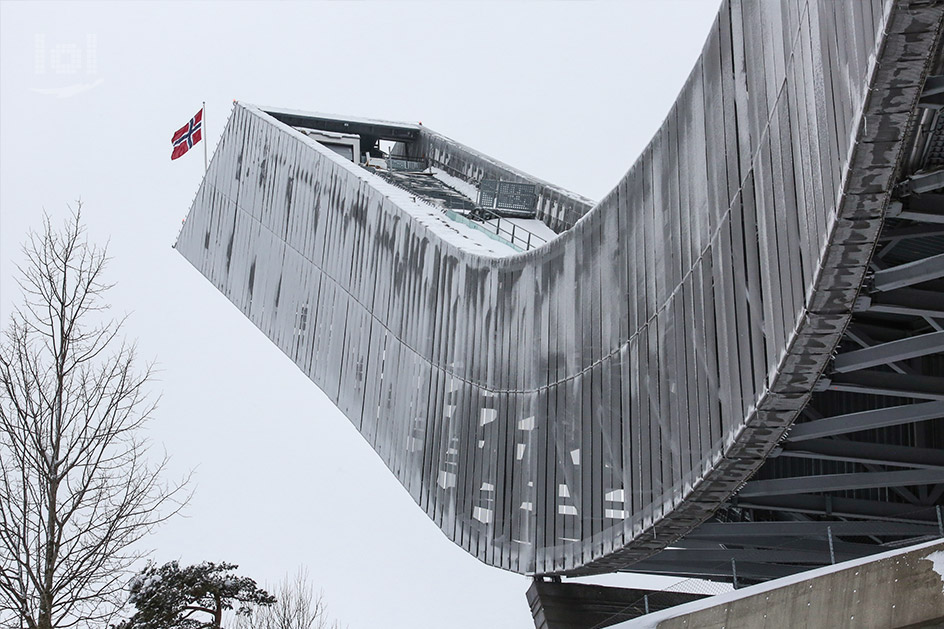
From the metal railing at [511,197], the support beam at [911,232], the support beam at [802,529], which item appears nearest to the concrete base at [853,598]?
the support beam at [911,232]

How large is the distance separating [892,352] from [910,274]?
3.59 feet

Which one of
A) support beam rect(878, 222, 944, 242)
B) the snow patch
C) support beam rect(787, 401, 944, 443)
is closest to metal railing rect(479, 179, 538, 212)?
support beam rect(787, 401, 944, 443)

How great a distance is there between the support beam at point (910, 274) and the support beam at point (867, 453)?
123 inches

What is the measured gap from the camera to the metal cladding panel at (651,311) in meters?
9.53

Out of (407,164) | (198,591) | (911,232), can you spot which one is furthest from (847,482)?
(407,164)

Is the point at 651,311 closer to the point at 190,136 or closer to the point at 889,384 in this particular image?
the point at 889,384

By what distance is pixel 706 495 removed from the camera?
1337 centimetres

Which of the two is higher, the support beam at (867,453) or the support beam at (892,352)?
the support beam at (892,352)

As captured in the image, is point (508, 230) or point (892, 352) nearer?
point (892, 352)

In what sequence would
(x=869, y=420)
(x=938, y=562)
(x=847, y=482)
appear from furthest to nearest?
(x=847, y=482) < (x=869, y=420) < (x=938, y=562)

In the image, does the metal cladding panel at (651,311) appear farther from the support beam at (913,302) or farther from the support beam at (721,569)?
the support beam at (721,569)

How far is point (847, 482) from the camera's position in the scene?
505 inches

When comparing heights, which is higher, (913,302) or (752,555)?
(913,302)

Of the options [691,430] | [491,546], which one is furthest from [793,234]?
[491,546]
